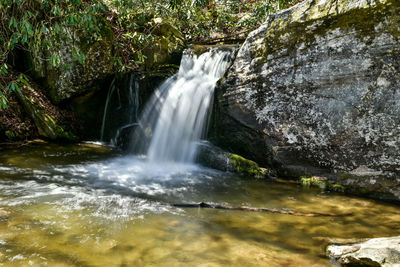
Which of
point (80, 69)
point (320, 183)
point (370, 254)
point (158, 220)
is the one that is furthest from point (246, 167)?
point (80, 69)

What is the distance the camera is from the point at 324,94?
16.8ft

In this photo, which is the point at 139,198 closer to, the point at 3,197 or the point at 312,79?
the point at 3,197

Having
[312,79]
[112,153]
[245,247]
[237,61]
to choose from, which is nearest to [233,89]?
[237,61]

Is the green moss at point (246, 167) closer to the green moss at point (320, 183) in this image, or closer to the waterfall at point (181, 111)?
the green moss at point (320, 183)

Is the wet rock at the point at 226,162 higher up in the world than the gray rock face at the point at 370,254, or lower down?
higher up

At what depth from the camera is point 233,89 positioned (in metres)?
6.11

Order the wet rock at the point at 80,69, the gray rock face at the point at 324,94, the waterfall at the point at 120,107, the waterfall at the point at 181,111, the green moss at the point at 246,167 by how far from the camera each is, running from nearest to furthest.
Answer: the gray rock face at the point at 324,94 < the green moss at the point at 246,167 < the waterfall at the point at 181,111 < the wet rock at the point at 80,69 < the waterfall at the point at 120,107

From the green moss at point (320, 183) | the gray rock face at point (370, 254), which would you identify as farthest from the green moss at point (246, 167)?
the gray rock face at point (370, 254)

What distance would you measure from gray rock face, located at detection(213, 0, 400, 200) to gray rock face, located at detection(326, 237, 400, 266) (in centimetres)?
249

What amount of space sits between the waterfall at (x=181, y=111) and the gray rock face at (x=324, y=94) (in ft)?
2.86

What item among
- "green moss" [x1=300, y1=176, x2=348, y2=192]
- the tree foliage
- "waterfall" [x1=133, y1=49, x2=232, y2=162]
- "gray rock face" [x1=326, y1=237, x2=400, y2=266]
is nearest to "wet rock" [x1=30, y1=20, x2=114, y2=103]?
the tree foliage

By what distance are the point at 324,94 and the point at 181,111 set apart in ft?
10.7

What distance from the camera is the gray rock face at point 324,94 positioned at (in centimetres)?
462

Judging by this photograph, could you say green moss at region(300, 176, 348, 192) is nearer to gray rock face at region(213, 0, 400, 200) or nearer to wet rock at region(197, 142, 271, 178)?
gray rock face at region(213, 0, 400, 200)
